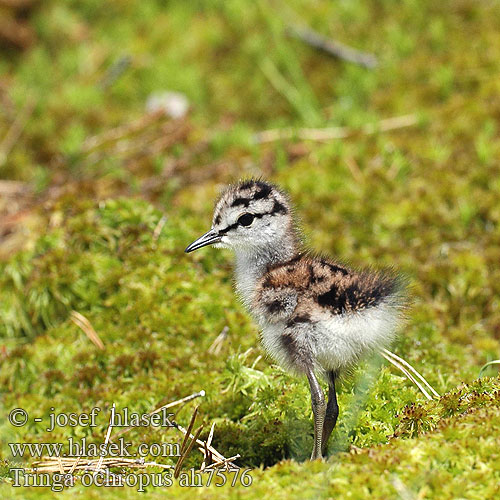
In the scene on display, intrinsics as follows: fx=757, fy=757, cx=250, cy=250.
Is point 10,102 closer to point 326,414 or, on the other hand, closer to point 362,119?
point 362,119

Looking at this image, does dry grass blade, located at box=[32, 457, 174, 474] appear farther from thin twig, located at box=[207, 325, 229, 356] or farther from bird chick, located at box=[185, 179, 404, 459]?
thin twig, located at box=[207, 325, 229, 356]

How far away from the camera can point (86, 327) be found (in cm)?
672

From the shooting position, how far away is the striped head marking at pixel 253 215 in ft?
17.3

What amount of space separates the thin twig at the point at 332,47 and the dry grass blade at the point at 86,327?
5656 millimetres

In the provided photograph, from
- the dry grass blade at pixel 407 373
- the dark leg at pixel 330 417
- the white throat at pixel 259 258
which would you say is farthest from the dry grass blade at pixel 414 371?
the white throat at pixel 259 258

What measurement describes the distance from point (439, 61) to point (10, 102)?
6066 mm

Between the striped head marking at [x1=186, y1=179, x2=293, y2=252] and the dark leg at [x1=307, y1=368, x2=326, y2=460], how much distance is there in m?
1.17

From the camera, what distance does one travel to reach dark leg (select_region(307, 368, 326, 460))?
174 inches

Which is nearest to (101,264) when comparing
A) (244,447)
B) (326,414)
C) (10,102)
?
(244,447)

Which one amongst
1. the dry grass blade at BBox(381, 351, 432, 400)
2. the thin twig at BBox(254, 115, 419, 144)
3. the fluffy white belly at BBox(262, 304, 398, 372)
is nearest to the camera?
the fluffy white belly at BBox(262, 304, 398, 372)

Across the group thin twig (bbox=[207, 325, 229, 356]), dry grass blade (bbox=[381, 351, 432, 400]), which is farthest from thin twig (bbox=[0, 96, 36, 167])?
dry grass blade (bbox=[381, 351, 432, 400])

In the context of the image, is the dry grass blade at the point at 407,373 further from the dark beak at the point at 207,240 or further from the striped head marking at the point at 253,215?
the dark beak at the point at 207,240

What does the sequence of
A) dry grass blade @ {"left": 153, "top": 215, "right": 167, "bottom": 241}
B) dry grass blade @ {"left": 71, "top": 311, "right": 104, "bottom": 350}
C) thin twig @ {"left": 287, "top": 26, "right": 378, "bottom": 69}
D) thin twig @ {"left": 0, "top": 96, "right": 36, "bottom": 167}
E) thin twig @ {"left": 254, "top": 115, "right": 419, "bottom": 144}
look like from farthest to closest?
thin twig @ {"left": 287, "top": 26, "right": 378, "bottom": 69}
thin twig @ {"left": 0, "top": 96, "right": 36, "bottom": 167}
thin twig @ {"left": 254, "top": 115, "right": 419, "bottom": 144}
dry grass blade @ {"left": 153, "top": 215, "right": 167, "bottom": 241}
dry grass blade @ {"left": 71, "top": 311, "right": 104, "bottom": 350}

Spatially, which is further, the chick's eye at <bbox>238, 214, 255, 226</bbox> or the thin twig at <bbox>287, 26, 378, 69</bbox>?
the thin twig at <bbox>287, 26, 378, 69</bbox>
